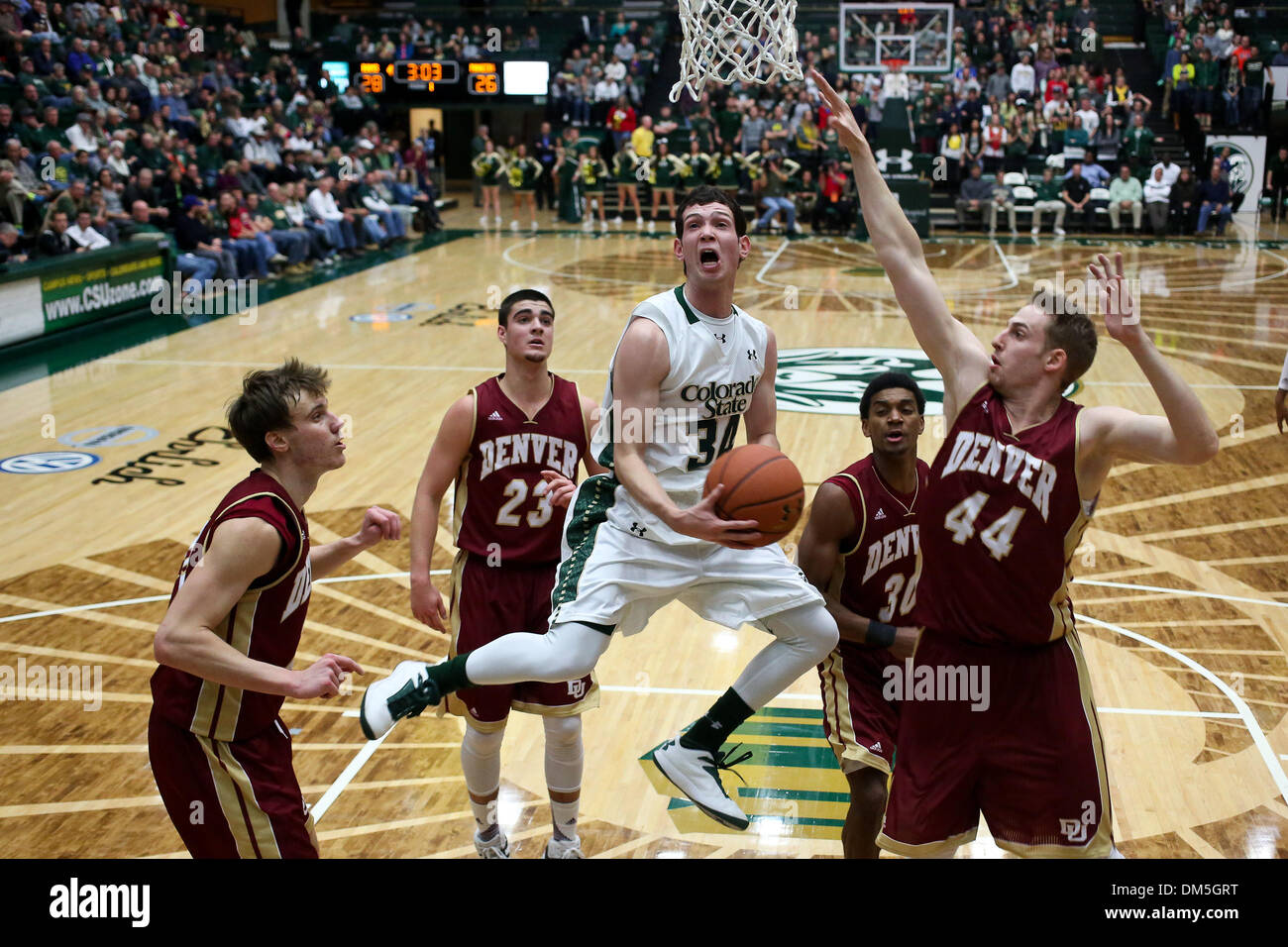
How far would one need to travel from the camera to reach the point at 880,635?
4461 millimetres

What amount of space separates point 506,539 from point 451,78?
28761 millimetres

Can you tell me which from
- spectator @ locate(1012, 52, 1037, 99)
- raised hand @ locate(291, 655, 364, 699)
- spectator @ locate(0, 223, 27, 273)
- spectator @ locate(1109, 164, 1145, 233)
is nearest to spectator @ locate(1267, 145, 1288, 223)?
spectator @ locate(1109, 164, 1145, 233)

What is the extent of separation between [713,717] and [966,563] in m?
1.05

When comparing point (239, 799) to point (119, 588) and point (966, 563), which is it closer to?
point (966, 563)

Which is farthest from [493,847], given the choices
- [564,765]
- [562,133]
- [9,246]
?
[562,133]

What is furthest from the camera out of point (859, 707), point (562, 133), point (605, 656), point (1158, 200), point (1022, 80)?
point (562, 133)

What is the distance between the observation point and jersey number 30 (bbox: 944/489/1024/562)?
12.1 ft

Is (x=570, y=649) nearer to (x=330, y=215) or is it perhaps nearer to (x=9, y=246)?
(x=9, y=246)

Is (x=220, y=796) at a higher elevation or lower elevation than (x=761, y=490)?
lower

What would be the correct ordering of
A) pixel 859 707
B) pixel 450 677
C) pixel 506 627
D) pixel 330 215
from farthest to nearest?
pixel 330 215 → pixel 506 627 → pixel 859 707 → pixel 450 677

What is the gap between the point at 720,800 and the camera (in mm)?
4195

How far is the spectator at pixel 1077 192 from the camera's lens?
24.5m

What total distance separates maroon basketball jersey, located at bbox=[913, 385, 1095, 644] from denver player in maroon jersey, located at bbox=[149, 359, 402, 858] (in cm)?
172
